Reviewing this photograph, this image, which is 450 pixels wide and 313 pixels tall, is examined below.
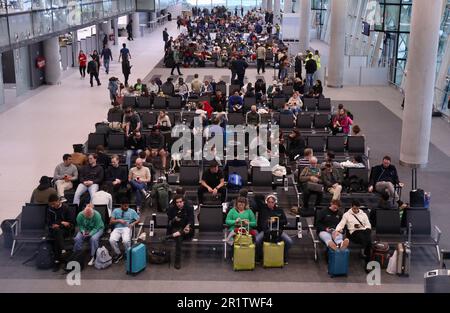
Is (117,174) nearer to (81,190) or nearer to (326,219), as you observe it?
(81,190)

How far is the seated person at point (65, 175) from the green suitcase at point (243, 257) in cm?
426

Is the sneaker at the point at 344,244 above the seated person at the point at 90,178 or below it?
below

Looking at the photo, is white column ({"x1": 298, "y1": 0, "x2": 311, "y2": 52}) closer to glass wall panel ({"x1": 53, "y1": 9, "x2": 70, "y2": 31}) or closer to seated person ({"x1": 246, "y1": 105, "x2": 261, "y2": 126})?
glass wall panel ({"x1": 53, "y1": 9, "x2": 70, "y2": 31})

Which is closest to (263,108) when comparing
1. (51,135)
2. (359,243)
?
(51,135)

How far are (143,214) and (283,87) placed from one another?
11.6 metres

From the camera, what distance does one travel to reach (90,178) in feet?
40.8

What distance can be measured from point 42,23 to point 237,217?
659 inches

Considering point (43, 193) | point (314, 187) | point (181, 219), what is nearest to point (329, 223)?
point (314, 187)

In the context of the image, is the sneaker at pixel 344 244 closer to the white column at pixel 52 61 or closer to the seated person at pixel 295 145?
the seated person at pixel 295 145

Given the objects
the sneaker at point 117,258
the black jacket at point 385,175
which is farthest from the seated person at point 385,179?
the sneaker at point 117,258

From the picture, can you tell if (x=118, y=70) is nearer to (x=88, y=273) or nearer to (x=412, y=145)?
→ (x=412, y=145)

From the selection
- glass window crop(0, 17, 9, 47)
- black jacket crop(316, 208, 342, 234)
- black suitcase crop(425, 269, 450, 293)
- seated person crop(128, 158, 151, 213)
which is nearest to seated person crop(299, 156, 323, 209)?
black jacket crop(316, 208, 342, 234)

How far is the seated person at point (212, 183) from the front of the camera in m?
12.2

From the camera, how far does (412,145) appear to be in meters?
Answer: 16.1
